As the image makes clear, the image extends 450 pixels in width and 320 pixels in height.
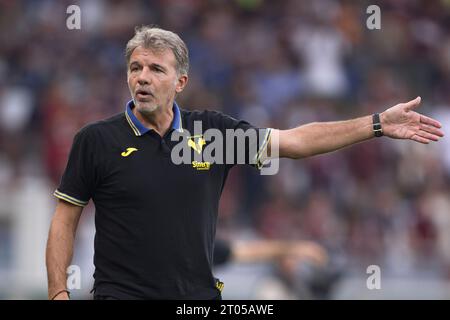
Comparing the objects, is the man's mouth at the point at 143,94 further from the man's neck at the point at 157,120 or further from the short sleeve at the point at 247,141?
the short sleeve at the point at 247,141

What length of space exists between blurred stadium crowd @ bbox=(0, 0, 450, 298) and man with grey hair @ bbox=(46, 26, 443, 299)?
499cm

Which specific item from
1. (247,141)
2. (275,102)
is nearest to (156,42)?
(247,141)

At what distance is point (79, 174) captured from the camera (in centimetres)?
530

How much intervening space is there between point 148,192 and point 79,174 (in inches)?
13.8

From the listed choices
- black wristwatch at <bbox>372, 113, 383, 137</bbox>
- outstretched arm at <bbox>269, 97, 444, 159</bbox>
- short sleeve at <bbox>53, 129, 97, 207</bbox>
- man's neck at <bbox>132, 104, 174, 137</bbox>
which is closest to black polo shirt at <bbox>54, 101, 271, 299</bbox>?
short sleeve at <bbox>53, 129, 97, 207</bbox>

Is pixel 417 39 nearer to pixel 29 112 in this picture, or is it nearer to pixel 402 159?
pixel 402 159

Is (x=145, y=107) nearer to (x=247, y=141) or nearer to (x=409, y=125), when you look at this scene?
(x=247, y=141)

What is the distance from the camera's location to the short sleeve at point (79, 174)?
5297 mm

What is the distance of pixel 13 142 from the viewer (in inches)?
528

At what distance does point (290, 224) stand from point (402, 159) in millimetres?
1854

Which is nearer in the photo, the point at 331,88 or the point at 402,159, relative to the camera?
the point at 402,159

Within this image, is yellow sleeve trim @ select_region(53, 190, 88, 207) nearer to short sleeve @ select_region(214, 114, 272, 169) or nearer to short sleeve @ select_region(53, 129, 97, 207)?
short sleeve @ select_region(53, 129, 97, 207)

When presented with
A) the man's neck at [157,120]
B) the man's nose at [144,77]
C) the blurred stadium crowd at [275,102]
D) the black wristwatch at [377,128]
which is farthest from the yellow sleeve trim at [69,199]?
the blurred stadium crowd at [275,102]

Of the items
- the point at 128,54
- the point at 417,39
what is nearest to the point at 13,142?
the point at 417,39
